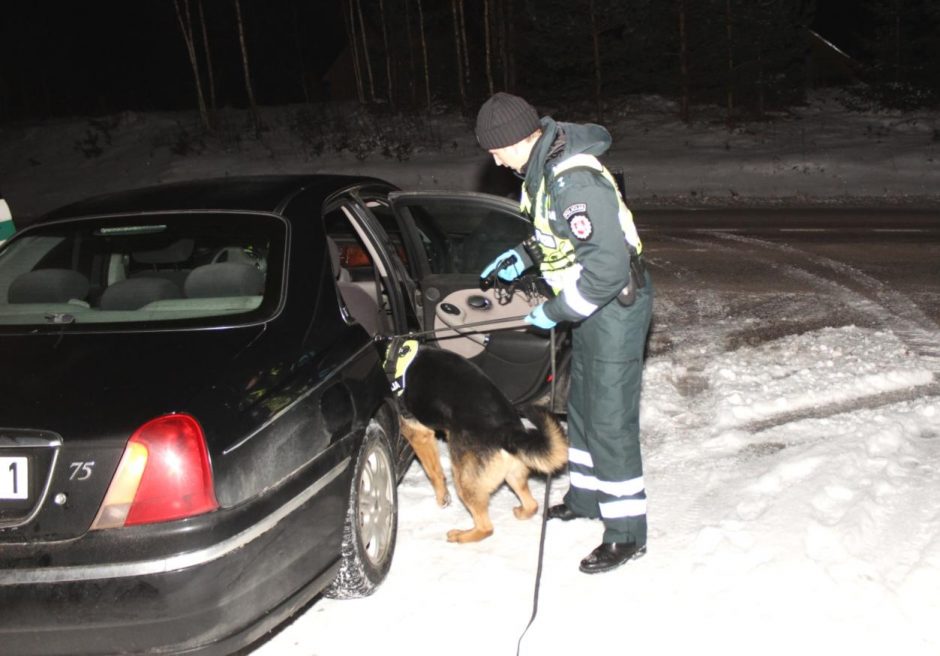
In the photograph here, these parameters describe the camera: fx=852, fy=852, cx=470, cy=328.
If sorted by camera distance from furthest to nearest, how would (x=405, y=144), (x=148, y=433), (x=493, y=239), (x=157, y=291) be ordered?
(x=405, y=144), (x=493, y=239), (x=157, y=291), (x=148, y=433)

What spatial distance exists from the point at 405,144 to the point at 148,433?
2260cm

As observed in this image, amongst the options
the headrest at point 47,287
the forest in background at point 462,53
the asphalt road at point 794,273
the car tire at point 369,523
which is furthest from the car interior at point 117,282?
the forest in background at point 462,53

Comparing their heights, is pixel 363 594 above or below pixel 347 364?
below

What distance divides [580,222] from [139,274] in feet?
7.10

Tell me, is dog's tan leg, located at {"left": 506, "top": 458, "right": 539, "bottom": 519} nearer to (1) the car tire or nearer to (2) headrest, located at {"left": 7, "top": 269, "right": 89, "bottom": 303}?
(1) the car tire

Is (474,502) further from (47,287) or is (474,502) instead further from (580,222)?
(47,287)

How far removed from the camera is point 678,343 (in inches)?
267

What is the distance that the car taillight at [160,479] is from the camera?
95.4 inches

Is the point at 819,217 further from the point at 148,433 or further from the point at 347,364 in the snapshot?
the point at 148,433

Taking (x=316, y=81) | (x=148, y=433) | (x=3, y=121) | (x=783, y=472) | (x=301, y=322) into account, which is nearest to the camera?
(x=148, y=433)

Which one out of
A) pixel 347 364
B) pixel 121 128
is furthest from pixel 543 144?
pixel 121 128

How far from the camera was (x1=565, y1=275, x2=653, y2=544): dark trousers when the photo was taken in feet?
11.4

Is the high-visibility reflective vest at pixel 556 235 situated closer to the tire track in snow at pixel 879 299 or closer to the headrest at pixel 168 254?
the headrest at pixel 168 254

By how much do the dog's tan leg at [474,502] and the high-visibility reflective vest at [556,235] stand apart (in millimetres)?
898
